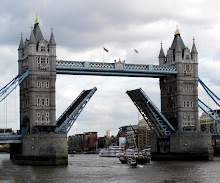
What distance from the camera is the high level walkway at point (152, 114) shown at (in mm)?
83812

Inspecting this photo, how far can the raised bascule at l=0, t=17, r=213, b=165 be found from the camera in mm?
74812

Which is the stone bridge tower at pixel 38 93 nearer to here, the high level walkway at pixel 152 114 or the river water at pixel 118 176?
the river water at pixel 118 176

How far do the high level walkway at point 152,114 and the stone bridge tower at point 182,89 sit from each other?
96.0 inches

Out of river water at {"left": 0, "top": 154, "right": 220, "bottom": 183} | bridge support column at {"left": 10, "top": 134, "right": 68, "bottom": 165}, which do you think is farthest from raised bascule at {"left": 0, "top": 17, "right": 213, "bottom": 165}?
river water at {"left": 0, "top": 154, "right": 220, "bottom": 183}

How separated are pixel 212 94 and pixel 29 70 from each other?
32653 millimetres

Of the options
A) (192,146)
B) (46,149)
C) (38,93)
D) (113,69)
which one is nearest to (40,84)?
(38,93)

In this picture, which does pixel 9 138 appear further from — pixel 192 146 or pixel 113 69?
pixel 192 146

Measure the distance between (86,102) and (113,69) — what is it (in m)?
7.18

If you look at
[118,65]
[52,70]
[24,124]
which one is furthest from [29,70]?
[118,65]

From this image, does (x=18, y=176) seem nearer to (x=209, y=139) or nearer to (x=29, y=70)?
(x=29, y=70)

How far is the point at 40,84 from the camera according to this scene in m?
77.1

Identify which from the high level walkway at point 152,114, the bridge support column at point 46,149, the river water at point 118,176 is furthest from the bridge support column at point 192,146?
the bridge support column at point 46,149

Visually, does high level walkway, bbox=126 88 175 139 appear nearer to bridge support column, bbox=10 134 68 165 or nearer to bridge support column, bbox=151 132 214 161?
bridge support column, bbox=151 132 214 161

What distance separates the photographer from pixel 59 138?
241 feet
